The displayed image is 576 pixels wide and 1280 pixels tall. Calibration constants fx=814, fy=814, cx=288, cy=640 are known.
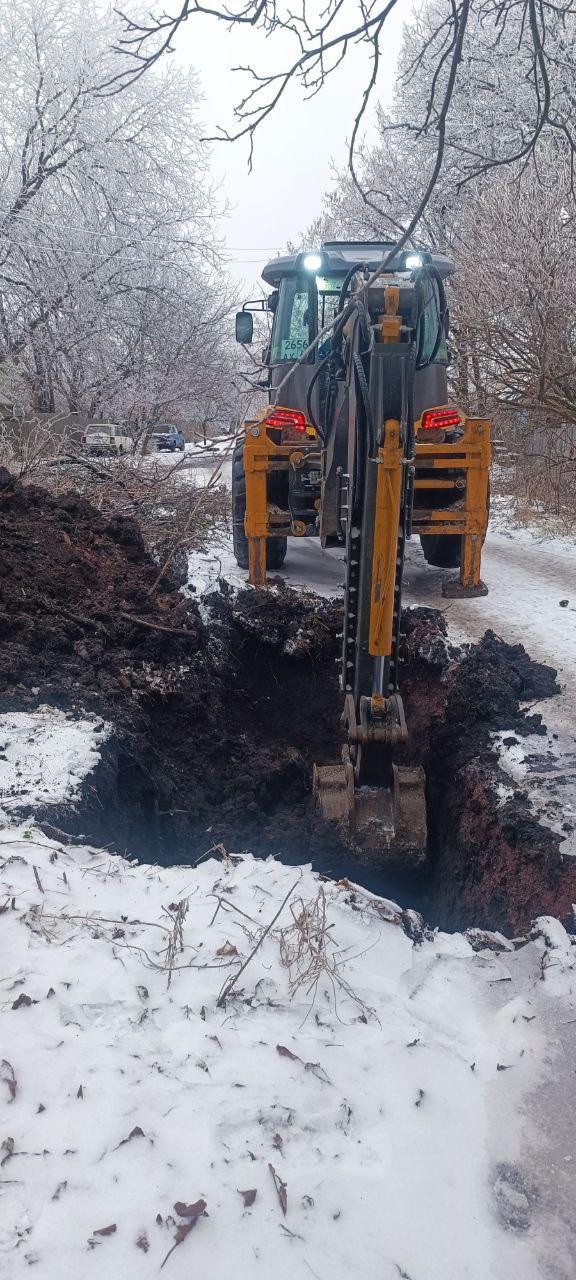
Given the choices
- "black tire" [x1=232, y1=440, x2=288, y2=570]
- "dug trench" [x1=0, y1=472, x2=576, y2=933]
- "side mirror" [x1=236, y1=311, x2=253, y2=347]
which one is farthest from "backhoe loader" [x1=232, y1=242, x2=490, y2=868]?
"black tire" [x1=232, y1=440, x2=288, y2=570]

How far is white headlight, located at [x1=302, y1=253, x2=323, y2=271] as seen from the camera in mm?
7125

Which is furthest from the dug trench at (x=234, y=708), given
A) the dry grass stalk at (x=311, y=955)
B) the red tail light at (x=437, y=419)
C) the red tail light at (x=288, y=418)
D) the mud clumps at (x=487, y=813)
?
the red tail light at (x=437, y=419)

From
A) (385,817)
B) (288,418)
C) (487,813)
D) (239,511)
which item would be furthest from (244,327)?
(487,813)

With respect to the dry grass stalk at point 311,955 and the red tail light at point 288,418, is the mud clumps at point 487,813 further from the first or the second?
the red tail light at point 288,418

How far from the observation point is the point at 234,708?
6102 mm

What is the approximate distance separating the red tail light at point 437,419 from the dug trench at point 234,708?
189cm

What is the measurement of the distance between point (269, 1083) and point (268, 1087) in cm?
2

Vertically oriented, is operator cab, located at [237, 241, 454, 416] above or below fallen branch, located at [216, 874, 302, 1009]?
above

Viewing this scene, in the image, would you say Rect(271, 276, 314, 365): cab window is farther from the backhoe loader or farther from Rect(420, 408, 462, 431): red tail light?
Rect(420, 408, 462, 431): red tail light

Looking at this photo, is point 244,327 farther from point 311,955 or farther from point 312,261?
point 311,955

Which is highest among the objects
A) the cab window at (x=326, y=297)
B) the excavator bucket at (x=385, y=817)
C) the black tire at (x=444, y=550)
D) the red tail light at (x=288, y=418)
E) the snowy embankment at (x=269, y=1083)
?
the cab window at (x=326, y=297)

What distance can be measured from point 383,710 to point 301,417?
13.2 ft

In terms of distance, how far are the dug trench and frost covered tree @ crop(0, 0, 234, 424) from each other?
993 cm

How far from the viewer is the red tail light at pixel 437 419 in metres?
7.43
